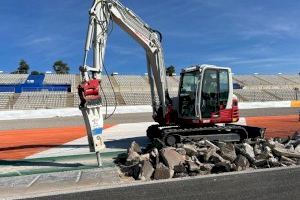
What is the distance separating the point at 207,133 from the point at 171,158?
15.3 feet

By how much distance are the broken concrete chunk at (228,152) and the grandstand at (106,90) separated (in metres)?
30.7

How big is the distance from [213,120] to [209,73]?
1.57 m

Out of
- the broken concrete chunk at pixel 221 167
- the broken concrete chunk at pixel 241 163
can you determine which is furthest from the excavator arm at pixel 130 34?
the broken concrete chunk at pixel 241 163

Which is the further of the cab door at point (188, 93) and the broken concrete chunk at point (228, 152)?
the cab door at point (188, 93)

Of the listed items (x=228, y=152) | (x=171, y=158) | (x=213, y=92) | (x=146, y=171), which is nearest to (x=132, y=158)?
(x=171, y=158)

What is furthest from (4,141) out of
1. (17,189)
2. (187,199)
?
(187,199)

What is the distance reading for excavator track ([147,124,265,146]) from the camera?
1470 centimetres

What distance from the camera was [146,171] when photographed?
1033 centimetres

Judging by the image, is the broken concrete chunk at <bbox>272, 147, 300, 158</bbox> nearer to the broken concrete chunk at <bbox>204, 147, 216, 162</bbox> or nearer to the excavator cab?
the broken concrete chunk at <bbox>204, 147, 216, 162</bbox>

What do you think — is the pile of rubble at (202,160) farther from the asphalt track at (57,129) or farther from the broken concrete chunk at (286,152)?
the asphalt track at (57,129)

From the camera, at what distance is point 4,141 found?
66.6 feet

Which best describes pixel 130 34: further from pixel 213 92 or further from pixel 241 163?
pixel 241 163

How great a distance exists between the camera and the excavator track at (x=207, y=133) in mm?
14695

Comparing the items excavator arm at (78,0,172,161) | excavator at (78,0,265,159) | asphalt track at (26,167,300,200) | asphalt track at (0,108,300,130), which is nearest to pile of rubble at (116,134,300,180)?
asphalt track at (26,167,300,200)
